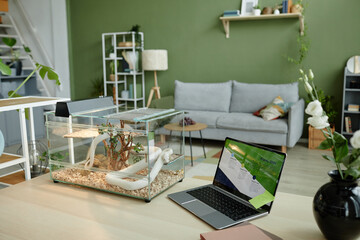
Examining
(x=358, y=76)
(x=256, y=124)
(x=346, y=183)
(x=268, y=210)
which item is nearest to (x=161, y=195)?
(x=268, y=210)

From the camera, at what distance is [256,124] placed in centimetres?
454

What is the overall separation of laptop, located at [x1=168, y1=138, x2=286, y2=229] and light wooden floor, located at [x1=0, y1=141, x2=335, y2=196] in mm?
1866

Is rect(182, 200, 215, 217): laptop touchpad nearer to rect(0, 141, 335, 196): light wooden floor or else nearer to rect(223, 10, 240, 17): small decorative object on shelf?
rect(0, 141, 335, 196): light wooden floor

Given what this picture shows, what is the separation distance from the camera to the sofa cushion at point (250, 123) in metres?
4.41

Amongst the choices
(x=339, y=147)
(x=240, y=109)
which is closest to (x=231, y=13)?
(x=240, y=109)

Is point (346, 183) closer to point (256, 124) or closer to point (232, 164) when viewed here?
point (232, 164)

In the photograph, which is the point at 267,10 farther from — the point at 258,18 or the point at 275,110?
the point at 275,110

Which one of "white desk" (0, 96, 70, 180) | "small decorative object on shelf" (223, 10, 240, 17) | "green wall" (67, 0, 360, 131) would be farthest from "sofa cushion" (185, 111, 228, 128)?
"white desk" (0, 96, 70, 180)

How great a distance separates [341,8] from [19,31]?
5.89 m

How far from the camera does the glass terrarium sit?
136 centimetres

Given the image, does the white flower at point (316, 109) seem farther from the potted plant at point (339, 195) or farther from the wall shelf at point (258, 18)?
the wall shelf at point (258, 18)

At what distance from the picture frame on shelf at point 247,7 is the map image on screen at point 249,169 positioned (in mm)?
4244

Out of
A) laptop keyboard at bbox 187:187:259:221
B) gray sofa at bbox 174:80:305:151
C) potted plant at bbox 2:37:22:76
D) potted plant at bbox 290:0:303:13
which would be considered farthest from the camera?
potted plant at bbox 2:37:22:76

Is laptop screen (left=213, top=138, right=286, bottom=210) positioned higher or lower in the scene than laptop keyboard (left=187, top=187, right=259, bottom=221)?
higher
